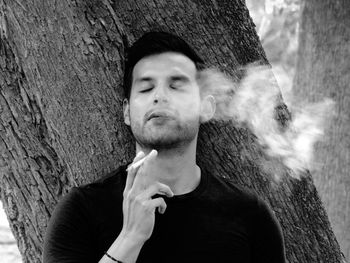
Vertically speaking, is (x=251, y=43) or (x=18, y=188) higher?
(x=251, y=43)

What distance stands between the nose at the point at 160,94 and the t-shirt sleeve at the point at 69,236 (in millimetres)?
640

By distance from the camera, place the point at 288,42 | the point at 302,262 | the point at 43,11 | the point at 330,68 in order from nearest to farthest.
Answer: the point at 43,11
the point at 302,262
the point at 330,68
the point at 288,42

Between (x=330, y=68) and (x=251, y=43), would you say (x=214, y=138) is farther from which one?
(x=330, y=68)

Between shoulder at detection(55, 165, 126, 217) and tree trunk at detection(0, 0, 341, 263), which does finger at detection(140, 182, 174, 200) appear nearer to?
shoulder at detection(55, 165, 126, 217)

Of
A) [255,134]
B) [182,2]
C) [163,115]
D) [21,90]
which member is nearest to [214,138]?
[255,134]

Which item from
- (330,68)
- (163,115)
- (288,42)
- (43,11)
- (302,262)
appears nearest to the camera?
(163,115)

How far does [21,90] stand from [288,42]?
10674mm

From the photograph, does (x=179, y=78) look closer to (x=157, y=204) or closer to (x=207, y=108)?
(x=207, y=108)

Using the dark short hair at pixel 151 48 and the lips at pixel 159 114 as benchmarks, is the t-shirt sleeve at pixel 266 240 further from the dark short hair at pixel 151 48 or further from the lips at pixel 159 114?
the dark short hair at pixel 151 48

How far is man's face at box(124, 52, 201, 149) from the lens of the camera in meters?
3.07

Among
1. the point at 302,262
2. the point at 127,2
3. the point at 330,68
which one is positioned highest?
the point at 330,68

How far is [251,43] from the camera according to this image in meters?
3.70

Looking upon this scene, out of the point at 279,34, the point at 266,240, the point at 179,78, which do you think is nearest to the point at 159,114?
the point at 179,78

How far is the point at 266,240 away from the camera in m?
3.15
